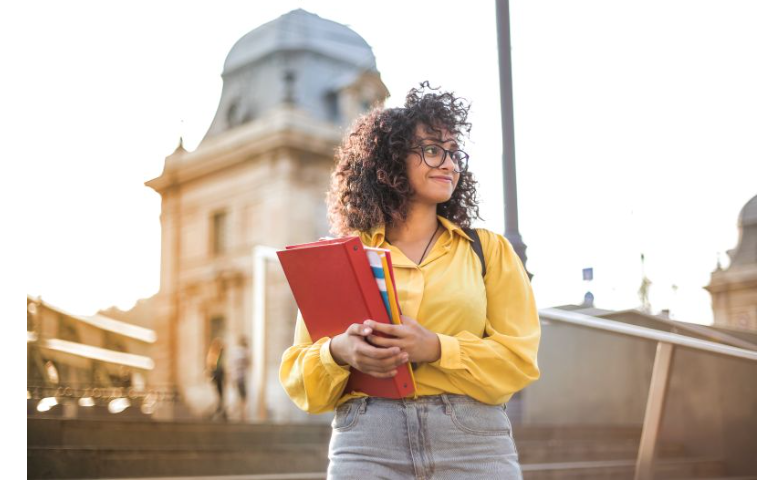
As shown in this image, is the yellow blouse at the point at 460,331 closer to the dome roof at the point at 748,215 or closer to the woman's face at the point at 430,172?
the woman's face at the point at 430,172

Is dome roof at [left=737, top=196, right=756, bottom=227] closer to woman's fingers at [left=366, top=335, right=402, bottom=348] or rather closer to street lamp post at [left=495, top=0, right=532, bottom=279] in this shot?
street lamp post at [left=495, top=0, right=532, bottom=279]

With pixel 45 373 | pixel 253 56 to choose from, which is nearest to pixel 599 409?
pixel 45 373

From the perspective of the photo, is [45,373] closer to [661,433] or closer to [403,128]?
[661,433]

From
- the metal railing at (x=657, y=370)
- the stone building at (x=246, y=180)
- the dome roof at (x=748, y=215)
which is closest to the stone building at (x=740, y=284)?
the dome roof at (x=748, y=215)

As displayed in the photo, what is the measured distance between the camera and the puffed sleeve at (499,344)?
2078 mm

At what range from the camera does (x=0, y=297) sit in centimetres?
385

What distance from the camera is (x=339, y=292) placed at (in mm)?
2078

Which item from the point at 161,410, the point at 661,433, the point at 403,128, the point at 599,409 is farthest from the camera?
the point at 161,410

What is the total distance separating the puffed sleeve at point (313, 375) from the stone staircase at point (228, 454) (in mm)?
2444

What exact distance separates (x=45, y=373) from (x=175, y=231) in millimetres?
14933

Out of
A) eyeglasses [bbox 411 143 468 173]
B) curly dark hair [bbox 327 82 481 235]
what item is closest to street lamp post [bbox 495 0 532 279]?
curly dark hair [bbox 327 82 481 235]

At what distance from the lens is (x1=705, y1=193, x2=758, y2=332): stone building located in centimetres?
419

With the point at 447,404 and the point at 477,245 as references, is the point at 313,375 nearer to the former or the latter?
the point at 447,404

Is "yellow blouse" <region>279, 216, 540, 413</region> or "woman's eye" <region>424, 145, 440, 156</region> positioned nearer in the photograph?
"yellow blouse" <region>279, 216, 540, 413</region>
